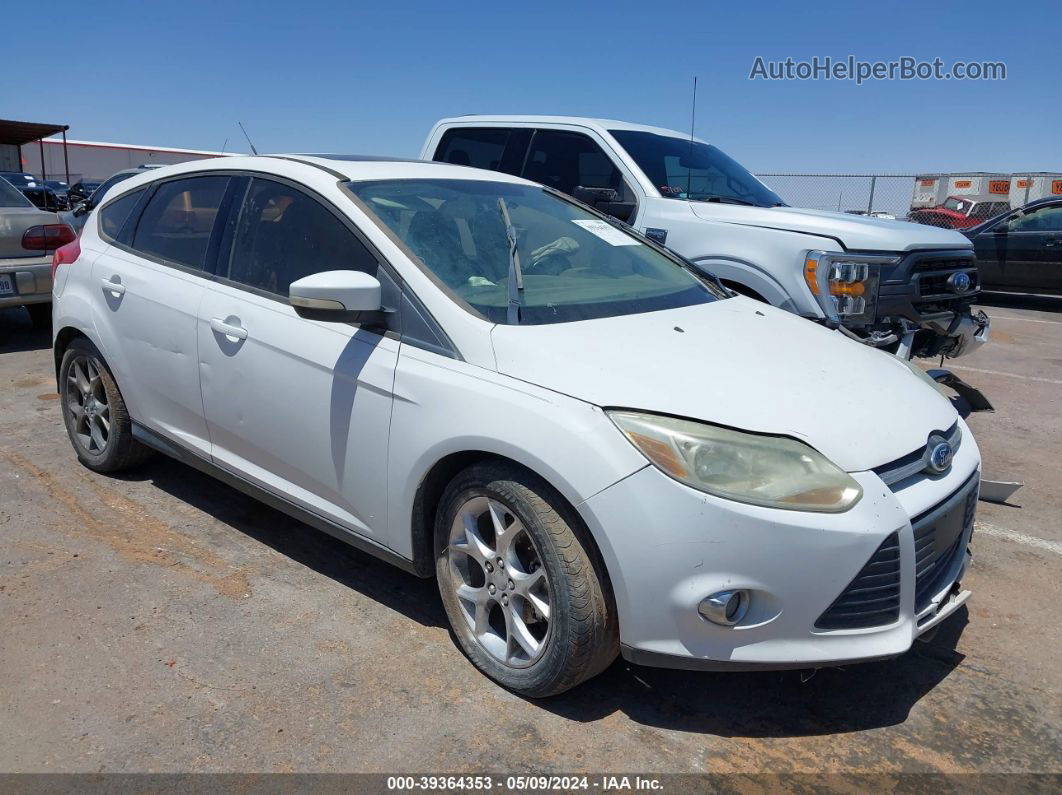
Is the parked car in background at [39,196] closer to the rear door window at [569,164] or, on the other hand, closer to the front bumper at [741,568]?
the rear door window at [569,164]

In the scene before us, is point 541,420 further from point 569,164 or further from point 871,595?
point 569,164

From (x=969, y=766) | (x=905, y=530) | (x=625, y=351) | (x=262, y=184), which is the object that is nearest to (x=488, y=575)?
(x=625, y=351)

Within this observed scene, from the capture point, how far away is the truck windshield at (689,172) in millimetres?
6316

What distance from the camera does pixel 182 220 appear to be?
13.6 feet

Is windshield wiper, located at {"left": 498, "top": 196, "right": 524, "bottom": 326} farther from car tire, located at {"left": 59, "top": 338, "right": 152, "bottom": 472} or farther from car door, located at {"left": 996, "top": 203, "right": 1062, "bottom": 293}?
car door, located at {"left": 996, "top": 203, "right": 1062, "bottom": 293}

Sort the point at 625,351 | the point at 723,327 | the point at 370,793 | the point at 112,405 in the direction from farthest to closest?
the point at 112,405
the point at 723,327
the point at 625,351
the point at 370,793

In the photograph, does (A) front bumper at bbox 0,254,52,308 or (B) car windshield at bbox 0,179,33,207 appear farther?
(B) car windshield at bbox 0,179,33,207

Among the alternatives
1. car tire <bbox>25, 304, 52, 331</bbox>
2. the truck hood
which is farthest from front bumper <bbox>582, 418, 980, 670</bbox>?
car tire <bbox>25, 304, 52, 331</bbox>

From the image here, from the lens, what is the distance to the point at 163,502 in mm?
4422

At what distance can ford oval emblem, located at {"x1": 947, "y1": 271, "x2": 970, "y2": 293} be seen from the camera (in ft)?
20.0

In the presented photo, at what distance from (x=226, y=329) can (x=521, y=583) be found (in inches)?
A: 66.3

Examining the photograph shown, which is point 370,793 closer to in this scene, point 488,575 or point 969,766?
point 488,575

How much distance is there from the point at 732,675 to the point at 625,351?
1185mm

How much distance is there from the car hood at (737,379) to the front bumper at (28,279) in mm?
6510
